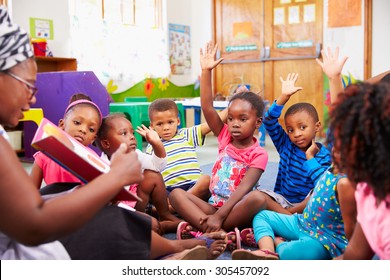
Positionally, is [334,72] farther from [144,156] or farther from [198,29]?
[198,29]

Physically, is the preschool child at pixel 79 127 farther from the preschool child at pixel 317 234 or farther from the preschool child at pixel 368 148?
the preschool child at pixel 368 148

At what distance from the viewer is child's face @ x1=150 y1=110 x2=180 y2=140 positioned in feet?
6.56

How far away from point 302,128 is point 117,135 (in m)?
0.71

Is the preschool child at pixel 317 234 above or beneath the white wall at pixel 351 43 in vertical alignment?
beneath

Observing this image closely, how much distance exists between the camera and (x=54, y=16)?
4.38m

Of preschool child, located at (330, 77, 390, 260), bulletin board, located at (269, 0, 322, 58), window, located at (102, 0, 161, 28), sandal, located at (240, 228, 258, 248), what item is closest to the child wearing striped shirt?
sandal, located at (240, 228, 258, 248)

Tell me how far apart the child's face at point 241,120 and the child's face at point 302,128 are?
156mm

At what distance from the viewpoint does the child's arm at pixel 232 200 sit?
61.1 inches

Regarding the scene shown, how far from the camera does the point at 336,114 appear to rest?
80 centimetres

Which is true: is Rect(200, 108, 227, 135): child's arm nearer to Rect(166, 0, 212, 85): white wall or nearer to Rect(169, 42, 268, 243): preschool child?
Rect(169, 42, 268, 243): preschool child

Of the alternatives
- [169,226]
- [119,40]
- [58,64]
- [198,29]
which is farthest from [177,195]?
[198,29]

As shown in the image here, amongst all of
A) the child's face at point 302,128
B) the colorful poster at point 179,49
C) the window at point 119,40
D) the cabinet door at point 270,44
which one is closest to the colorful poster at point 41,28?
the window at point 119,40

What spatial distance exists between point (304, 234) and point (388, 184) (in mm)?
670
